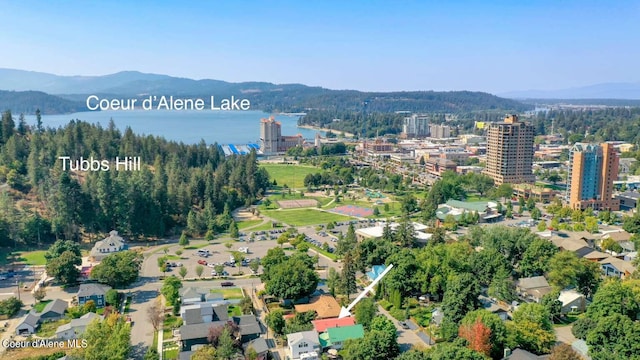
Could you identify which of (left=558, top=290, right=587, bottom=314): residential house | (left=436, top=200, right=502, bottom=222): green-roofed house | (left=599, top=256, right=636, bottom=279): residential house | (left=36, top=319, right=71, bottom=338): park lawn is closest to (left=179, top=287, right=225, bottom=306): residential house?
(left=36, top=319, right=71, bottom=338): park lawn

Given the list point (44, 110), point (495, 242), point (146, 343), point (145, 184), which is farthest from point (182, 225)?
point (44, 110)

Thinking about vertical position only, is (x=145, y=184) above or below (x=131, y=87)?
below

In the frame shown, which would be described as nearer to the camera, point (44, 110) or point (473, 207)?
point (473, 207)

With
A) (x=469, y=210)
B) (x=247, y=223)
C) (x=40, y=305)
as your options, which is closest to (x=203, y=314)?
(x=40, y=305)

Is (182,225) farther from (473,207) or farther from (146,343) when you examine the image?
(473,207)

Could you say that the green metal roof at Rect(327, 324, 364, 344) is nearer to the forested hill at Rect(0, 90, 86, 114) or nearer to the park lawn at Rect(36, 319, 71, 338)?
the park lawn at Rect(36, 319, 71, 338)

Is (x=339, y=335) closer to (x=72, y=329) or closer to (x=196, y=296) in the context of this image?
(x=196, y=296)
